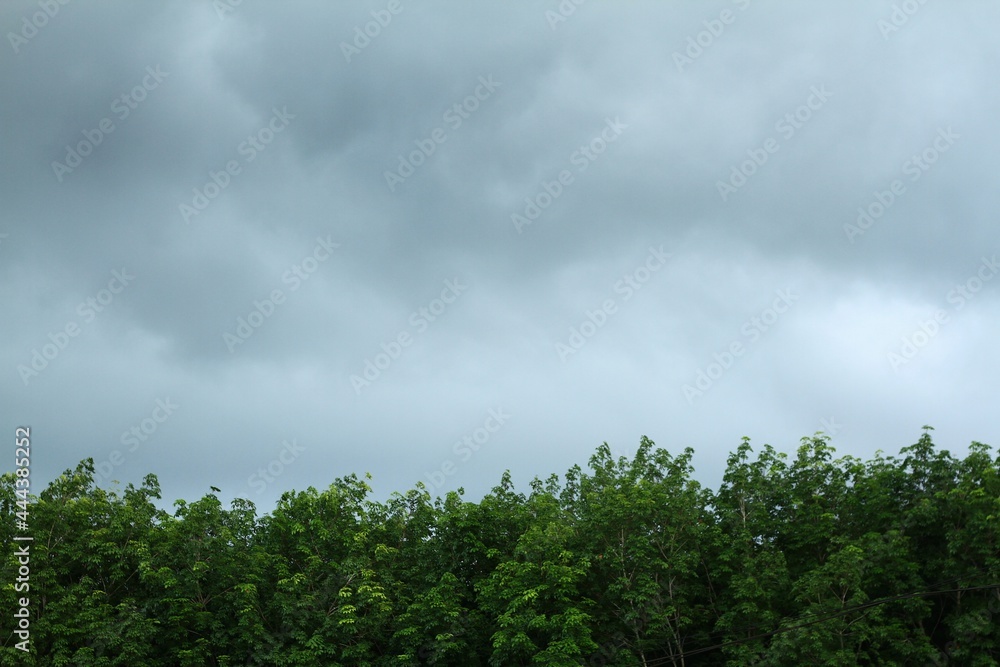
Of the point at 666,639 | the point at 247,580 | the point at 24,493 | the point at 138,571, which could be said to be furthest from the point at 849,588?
the point at 24,493

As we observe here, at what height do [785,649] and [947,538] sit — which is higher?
[947,538]

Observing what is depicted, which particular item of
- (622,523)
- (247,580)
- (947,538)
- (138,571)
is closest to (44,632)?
(138,571)

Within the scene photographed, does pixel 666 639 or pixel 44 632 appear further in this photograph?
pixel 666 639

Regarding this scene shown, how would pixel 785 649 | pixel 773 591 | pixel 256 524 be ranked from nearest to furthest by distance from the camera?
pixel 785 649 < pixel 773 591 < pixel 256 524

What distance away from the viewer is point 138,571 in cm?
3094

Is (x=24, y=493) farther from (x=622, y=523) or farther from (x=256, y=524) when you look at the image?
(x=622, y=523)

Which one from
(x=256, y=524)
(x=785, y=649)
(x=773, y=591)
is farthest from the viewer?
(x=256, y=524)

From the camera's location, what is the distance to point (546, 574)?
28781mm

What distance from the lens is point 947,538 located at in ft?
92.8

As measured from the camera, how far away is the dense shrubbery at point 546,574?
28.0 m

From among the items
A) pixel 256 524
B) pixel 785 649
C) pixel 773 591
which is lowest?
pixel 785 649

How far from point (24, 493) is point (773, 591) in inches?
946

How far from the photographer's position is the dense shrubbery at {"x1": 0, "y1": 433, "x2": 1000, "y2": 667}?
1104 inches

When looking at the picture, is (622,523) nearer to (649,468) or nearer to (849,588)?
(649,468)
